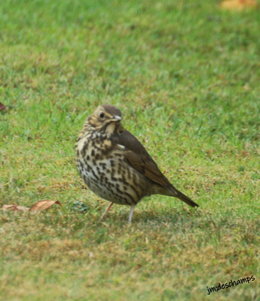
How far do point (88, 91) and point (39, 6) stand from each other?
2727mm

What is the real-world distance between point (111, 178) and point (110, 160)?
14 cm

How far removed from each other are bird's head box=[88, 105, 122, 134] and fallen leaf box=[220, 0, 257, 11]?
25.8 ft

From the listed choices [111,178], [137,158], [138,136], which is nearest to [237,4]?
[138,136]

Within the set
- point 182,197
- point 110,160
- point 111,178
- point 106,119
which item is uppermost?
point 106,119

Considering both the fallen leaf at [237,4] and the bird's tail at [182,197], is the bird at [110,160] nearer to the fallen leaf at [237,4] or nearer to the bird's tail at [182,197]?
the bird's tail at [182,197]

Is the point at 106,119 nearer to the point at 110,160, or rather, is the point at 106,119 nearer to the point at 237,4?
the point at 110,160

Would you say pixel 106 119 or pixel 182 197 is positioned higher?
pixel 106 119

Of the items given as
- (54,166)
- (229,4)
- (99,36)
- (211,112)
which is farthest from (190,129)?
(229,4)

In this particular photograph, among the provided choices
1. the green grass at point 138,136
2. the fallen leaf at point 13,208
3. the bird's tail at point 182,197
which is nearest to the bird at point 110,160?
the green grass at point 138,136

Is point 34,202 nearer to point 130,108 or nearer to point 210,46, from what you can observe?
point 130,108

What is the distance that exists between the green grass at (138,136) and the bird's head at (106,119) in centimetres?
73

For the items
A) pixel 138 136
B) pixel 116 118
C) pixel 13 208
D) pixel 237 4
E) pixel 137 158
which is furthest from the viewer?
pixel 237 4

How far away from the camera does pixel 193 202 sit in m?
7.85

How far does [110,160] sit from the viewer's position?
718 cm
